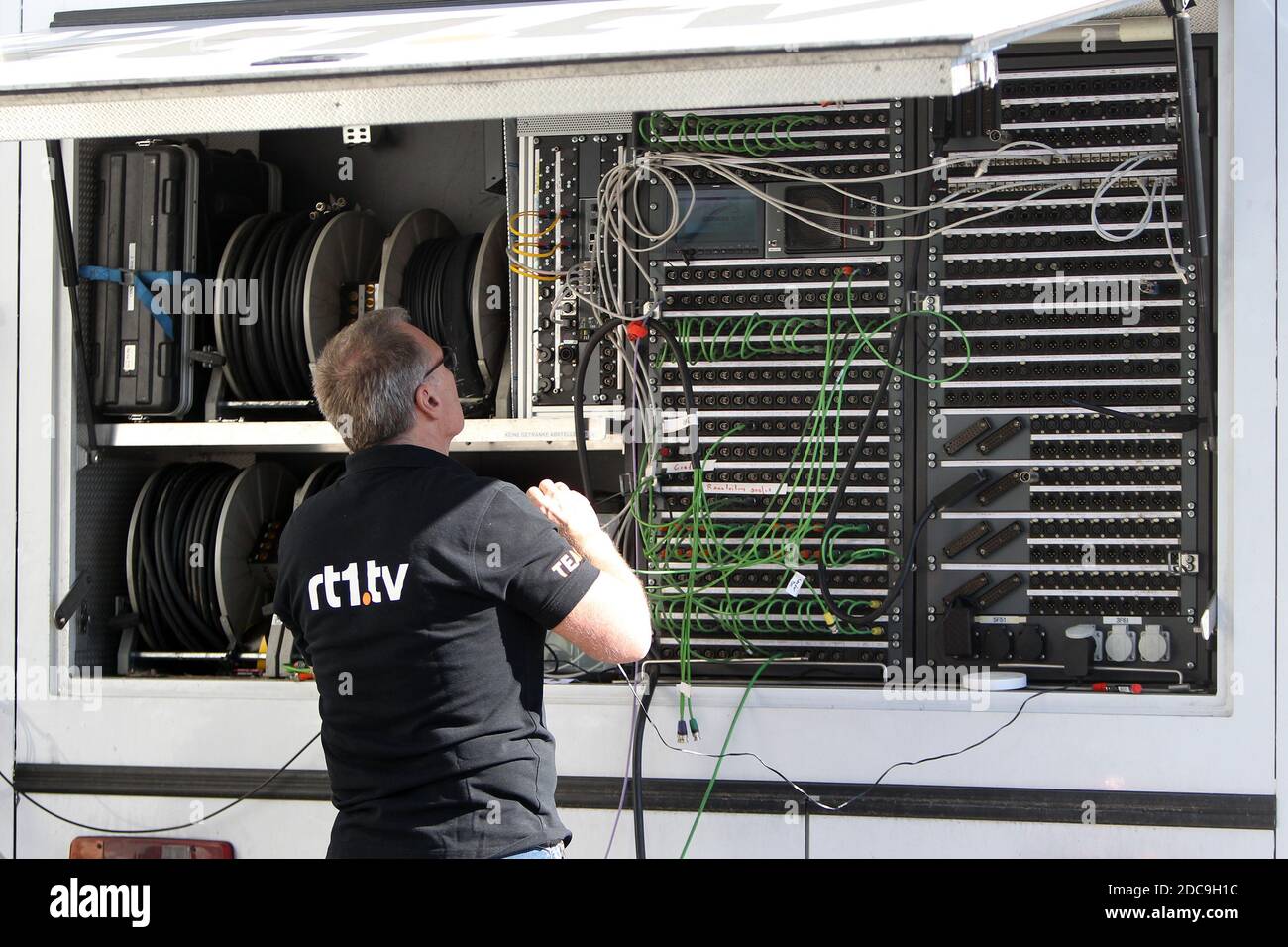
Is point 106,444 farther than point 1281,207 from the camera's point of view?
Yes

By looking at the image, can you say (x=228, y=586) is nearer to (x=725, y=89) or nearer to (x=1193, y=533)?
(x=725, y=89)

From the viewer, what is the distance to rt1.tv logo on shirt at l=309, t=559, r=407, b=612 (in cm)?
211

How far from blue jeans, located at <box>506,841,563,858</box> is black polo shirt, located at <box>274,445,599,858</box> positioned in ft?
0.07

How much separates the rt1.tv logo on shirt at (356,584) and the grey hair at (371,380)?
305mm

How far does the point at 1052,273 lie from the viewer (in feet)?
10.2

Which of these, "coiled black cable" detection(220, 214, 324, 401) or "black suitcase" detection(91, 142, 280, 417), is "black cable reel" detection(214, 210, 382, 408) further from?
"black suitcase" detection(91, 142, 280, 417)

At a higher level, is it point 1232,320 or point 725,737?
point 1232,320

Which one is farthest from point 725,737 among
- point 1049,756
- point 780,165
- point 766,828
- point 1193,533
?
point 780,165

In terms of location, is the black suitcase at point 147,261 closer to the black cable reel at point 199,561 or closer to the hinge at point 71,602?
the black cable reel at point 199,561

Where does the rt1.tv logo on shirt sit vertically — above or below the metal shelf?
below

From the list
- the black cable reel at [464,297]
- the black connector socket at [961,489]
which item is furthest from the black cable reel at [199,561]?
the black connector socket at [961,489]

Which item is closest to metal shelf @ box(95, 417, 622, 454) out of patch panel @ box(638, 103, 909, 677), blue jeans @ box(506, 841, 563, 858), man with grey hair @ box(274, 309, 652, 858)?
patch panel @ box(638, 103, 909, 677)

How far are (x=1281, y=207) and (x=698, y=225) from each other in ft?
4.76

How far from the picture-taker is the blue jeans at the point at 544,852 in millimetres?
2143
